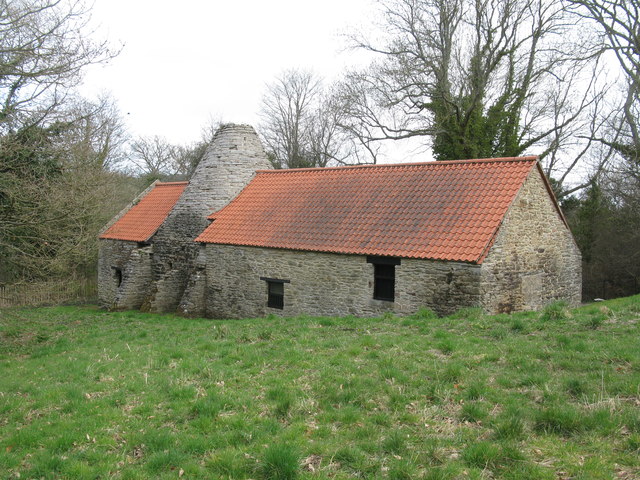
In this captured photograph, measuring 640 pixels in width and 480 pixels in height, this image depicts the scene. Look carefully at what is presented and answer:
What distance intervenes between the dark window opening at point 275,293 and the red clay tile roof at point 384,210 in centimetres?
118

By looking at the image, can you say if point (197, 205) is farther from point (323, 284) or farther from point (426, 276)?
point (426, 276)

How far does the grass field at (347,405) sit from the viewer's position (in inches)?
182

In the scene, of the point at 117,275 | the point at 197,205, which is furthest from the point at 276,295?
the point at 117,275

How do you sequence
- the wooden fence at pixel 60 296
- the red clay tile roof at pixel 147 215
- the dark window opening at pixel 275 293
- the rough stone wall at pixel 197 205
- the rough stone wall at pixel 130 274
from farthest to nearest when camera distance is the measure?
the red clay tile roof at pixel 147 215
the rough stone wall at pixel 130 274
the wooden fence at pixel 60 296
the rough stone wall at pixel 197 205
the dark window opening at pixel 275 293

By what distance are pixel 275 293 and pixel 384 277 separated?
13.4 ft

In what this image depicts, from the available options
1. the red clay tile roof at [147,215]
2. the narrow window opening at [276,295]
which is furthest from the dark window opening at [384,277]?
the red clay tile roof at [147,215]

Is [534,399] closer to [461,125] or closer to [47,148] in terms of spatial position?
[47,148]

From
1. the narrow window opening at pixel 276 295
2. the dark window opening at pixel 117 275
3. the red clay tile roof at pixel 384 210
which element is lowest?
the narrow window opening at pixel 276 295

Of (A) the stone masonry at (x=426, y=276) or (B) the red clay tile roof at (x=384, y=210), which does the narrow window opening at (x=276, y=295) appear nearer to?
(A) the stone masonry at (x=426, y=276)

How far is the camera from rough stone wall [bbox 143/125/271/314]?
64.1ft

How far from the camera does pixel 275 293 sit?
1586 cm

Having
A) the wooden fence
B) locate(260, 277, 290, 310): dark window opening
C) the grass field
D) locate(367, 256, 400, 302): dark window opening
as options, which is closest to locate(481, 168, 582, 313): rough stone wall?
locate(367, 256, 400, 302): dark window opening

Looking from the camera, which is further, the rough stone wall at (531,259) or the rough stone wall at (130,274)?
the rough stone wall at (130,274)

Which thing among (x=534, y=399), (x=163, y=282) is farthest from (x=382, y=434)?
(x=163, y=282)
